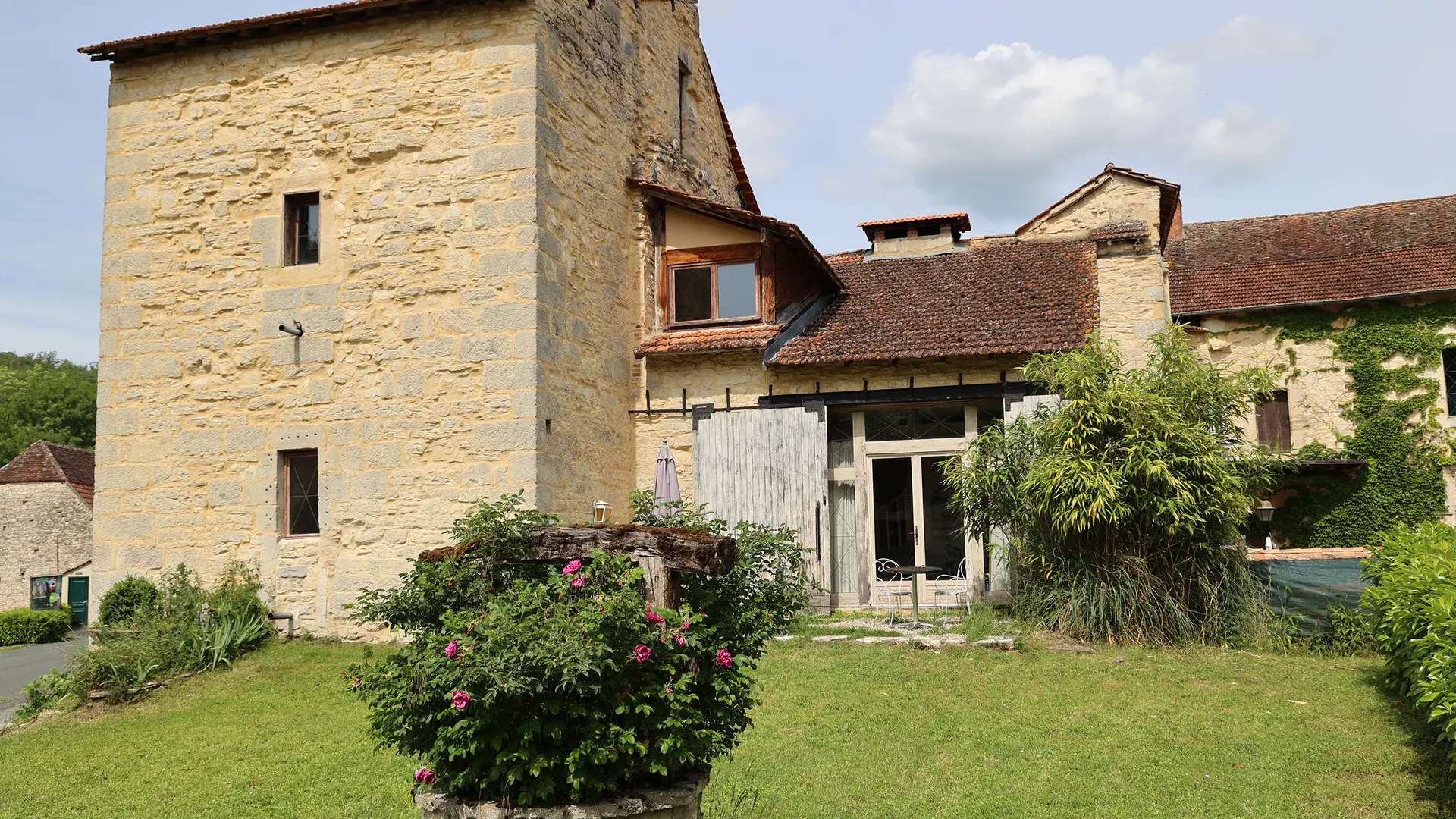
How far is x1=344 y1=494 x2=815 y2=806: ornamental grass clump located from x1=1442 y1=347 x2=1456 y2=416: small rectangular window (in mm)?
17630

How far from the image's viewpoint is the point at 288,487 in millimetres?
10750

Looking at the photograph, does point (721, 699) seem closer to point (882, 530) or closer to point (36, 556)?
point (882, 530)

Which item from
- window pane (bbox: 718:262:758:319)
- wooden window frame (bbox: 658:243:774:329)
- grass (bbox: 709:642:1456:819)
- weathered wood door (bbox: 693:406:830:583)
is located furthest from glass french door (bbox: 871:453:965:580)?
grass (bbox: 709:642:1456:819)

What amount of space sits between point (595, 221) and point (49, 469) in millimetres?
23070

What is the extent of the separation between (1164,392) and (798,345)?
4.17 metres

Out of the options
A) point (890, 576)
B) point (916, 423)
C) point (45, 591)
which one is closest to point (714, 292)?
point (916, 423)

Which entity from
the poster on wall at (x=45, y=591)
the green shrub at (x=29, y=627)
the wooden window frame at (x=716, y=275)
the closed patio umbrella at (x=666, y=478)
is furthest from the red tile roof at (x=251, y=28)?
the poster on wall at (x=45, y=591)

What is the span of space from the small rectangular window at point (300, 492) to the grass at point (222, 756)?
1.46 m

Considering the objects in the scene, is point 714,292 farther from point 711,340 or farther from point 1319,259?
point 1319,259

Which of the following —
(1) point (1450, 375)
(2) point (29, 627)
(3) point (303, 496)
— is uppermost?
(1) point (1450, 375)

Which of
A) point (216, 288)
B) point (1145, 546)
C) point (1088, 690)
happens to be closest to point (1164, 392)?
point (1145, 546)

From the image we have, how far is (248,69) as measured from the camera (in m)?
11.0

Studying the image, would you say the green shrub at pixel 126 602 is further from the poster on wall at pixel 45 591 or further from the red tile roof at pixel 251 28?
the poster on wall at pixel 45 591

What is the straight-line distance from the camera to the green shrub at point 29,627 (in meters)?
18.6
